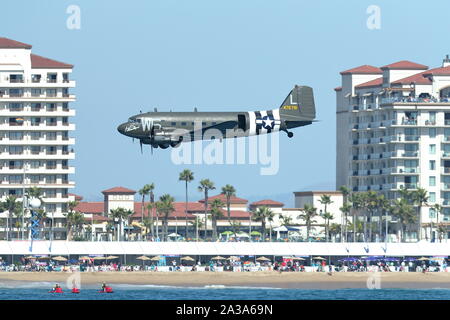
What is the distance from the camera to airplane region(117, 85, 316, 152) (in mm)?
82312

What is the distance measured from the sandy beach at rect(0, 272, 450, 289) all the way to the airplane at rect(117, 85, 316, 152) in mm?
76594

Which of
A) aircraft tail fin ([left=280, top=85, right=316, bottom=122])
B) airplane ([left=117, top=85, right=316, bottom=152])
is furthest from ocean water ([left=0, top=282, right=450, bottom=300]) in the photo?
airplane ([left=117, top=85, right=316, bottom=152])

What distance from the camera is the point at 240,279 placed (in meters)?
166

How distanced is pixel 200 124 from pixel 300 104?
11.6m

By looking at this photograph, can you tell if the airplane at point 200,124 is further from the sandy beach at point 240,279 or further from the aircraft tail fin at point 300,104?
the sandy beach at point 240,279

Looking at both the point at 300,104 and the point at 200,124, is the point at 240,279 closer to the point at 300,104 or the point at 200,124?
the point at 300,104

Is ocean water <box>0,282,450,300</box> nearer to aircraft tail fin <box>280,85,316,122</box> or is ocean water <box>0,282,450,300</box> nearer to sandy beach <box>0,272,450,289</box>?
sandy beach <box>0,272,450,289</box>

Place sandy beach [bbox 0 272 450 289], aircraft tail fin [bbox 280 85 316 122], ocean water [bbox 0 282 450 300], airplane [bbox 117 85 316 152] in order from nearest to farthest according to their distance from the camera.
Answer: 1. airplane [bbox 117 85 316 152]
2. aircraft tail fin [bbox 280 85 316 122]
3. ocean water [bbox 0 282 450 300]
4. sandy beach [bbox 0 272 450 289]

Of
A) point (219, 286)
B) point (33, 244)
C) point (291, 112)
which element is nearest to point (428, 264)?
point (219, 286)

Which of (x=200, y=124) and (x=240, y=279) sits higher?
(x=200, y=124)

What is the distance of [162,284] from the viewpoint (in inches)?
6516

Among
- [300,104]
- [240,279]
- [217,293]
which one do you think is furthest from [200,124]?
[240,279]

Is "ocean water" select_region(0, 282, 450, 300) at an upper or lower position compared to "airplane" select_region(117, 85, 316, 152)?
lower
